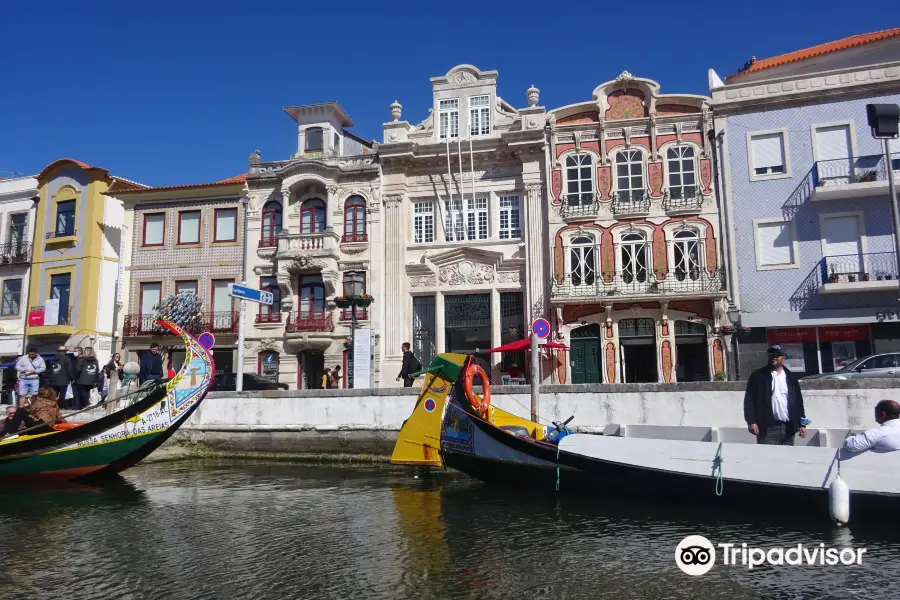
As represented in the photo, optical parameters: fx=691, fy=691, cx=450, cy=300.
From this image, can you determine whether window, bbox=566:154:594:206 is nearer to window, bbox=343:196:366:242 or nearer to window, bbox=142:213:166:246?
window, bbox=343:196:366:242

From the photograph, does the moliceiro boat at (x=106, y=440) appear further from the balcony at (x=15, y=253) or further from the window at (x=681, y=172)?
A: the balcony at (x=15, y=253)

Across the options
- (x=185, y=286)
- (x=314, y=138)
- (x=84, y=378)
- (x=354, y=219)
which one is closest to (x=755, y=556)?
(x=84, y=378)

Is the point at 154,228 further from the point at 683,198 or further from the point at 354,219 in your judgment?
the point at 683,198

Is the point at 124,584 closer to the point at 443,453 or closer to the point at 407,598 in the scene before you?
the point at 407,598

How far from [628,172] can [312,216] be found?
13.3 meters

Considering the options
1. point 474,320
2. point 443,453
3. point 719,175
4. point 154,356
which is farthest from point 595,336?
point 154,356

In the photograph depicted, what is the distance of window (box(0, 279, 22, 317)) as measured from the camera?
32.5 meters

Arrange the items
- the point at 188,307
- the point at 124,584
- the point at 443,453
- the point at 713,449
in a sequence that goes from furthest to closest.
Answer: the point at 188,307 < the point at 443,453 < the point at 713,449 < the point at 124,584

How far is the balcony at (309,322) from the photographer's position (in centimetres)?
2803

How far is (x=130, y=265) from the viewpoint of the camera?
31.7 m

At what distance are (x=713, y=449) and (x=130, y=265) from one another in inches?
1123

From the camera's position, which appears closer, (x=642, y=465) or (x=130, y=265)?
(x=642, y=465)

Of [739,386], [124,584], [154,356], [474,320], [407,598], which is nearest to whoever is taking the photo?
[407,598]

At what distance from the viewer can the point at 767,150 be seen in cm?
2581
